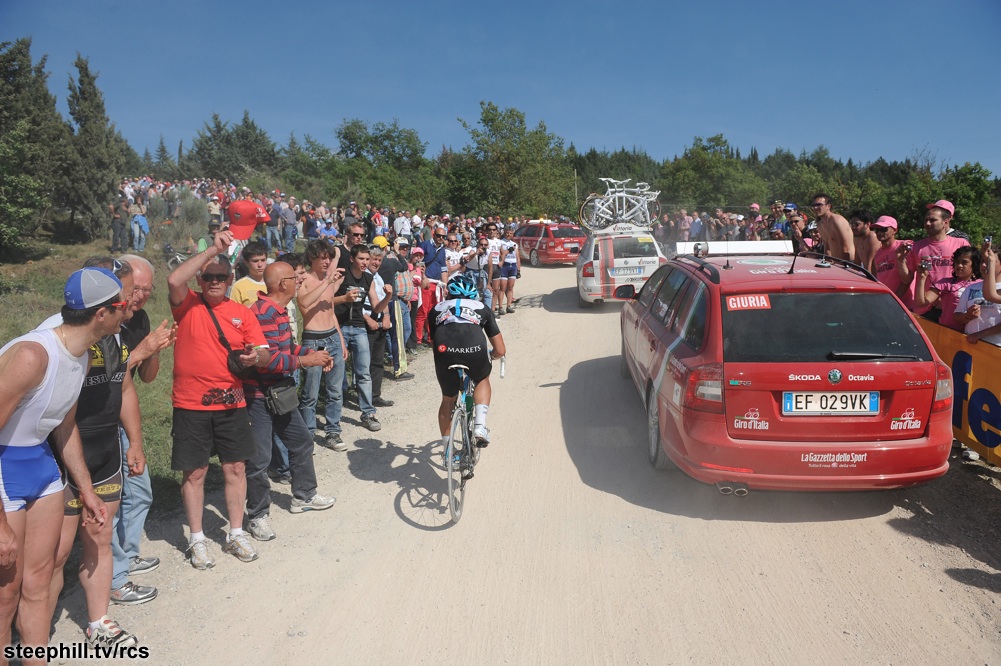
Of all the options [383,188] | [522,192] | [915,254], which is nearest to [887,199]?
[915,254]

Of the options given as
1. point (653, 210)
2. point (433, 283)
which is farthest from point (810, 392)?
point (653, 210)

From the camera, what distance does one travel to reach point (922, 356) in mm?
4441

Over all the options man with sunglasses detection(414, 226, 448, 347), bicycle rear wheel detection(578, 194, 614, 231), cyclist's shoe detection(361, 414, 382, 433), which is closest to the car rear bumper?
cyclist's shoe detection(361, 414, 382, 433)

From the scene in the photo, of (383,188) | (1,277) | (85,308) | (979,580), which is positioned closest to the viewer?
(85,308)

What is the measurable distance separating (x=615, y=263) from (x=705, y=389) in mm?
9180

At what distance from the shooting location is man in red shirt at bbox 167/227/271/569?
4285mm

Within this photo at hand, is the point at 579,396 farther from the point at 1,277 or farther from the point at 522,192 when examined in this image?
the point at 522,192

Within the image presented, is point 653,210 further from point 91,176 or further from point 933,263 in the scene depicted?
point 91,176

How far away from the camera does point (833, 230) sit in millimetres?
7855

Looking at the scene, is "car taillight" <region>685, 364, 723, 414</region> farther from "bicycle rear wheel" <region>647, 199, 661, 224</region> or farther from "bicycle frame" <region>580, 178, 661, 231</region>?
"bicycle rear wheel" <region>647, 199, 661, 224</region>

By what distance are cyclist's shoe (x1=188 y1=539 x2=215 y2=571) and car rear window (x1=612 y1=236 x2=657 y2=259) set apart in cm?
1068

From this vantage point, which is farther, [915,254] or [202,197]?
[202,197]

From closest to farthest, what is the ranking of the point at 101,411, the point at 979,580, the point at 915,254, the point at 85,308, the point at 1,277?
the point at 85,308 → the point at 101,411 → the point at 979,580 → the point at 915,254 → the point at 1,277

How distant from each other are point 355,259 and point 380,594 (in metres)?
4.06
